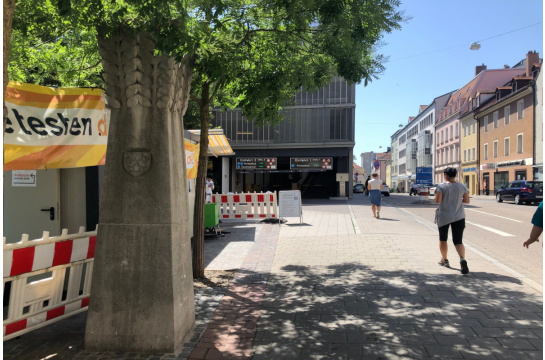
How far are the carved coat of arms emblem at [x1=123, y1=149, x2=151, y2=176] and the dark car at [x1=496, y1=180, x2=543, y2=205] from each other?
2717cm

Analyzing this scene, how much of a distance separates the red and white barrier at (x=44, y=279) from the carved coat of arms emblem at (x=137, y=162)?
1001 millimetres

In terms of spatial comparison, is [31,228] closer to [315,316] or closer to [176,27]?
[176,27]

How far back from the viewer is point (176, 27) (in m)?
4.25

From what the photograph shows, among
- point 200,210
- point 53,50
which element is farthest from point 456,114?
point 53,50

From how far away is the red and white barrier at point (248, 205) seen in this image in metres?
14.9

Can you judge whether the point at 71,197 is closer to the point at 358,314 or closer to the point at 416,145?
the point at 358,314

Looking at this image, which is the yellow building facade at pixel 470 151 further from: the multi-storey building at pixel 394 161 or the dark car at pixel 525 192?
the multi-storey building at pixel 394 161

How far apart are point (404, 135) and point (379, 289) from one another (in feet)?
315

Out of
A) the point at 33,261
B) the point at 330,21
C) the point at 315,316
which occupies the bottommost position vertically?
the point at 315,316

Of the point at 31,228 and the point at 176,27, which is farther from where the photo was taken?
the point at 31,228

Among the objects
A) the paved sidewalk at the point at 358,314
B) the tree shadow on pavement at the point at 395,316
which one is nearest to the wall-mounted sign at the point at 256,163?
the paved sidewalk at the point at 358,314

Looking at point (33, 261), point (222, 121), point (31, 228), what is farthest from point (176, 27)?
point (222, 121)

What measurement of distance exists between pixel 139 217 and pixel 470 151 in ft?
182

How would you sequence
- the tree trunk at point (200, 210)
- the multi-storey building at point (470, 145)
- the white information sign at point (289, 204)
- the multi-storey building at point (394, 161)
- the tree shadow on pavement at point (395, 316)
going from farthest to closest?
the multi-storey building at point (394, 161), the multi-storey building at point (470, 145), the white information sign at point (289, 204), the tree trunk at point (200, 210), the tree shadow on pavement at point (395, 316)
